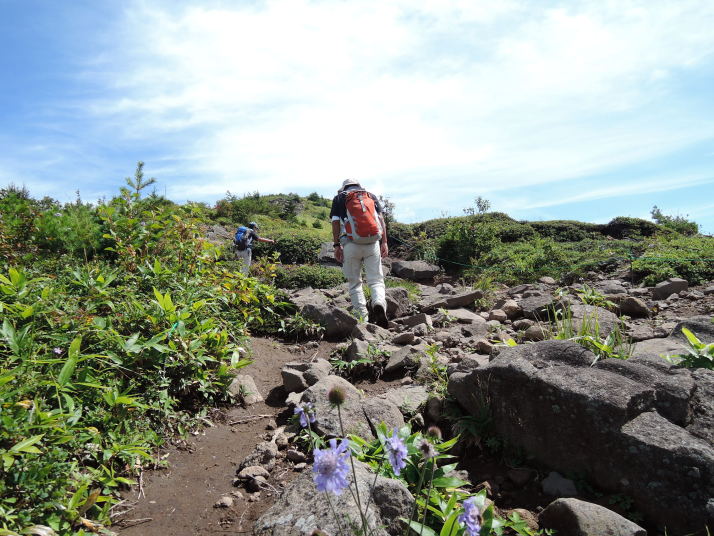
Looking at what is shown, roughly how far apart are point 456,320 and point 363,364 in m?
2.15

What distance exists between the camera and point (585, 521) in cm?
217

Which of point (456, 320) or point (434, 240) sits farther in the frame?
point (434, 240)

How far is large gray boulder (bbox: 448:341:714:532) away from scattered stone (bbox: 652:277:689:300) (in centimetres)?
518

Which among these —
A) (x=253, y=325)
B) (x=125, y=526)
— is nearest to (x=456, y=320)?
(x=253, y=325)

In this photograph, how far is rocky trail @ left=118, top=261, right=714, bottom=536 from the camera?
2.30m

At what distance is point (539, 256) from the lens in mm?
11047

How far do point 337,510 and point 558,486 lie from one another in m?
1.43

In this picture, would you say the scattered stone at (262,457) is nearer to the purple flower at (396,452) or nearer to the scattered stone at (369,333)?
the purple flower at (396,452)

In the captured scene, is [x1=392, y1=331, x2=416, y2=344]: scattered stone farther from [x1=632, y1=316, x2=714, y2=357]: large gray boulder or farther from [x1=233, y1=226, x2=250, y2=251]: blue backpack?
[x1=233, y1=226, x2=250, y2=251]: blue backpack

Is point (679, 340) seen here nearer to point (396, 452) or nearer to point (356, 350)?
point (356, 350)

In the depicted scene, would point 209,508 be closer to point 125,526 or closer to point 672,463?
point 125,526

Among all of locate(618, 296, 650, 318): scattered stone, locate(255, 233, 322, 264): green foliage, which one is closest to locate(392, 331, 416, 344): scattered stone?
locate(618, 296, 650, 318): scattered stone

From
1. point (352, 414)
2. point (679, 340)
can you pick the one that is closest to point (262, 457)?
point (352, 414)

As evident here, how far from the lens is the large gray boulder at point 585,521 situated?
2117 mm
